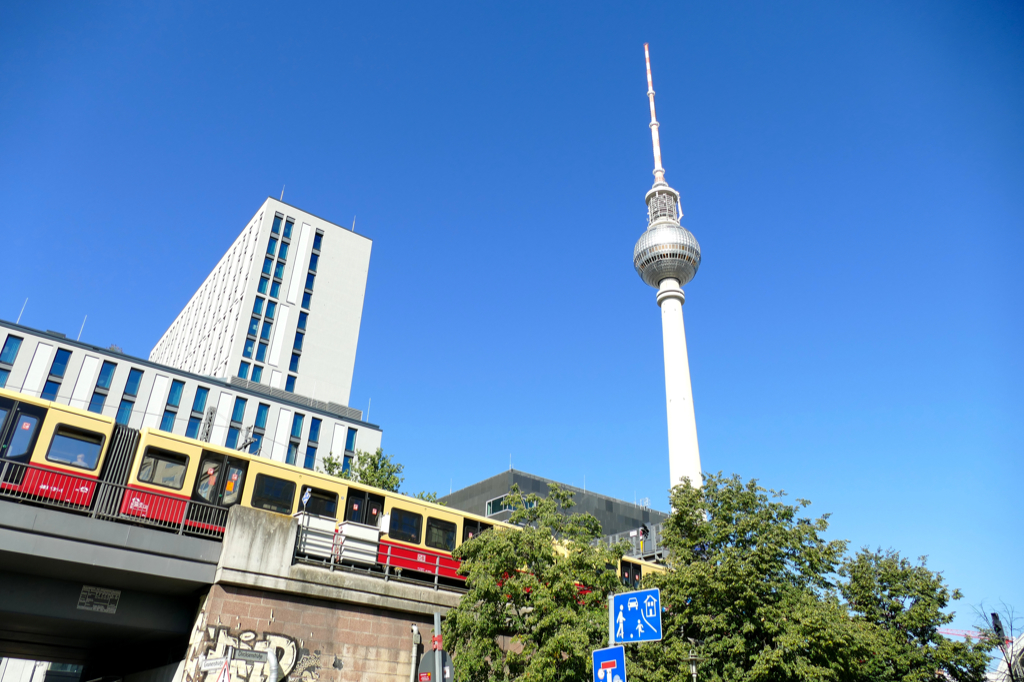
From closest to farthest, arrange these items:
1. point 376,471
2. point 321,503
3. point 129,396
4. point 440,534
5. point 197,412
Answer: point 321,503 < point 440,534 < point 376,471 < point 129,396 < point 197,412

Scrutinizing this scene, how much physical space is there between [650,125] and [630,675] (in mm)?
69478

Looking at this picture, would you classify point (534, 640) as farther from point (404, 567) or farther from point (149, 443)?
point (149, 443)

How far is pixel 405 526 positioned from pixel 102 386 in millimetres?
46119

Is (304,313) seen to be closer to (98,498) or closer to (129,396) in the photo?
(129,396)

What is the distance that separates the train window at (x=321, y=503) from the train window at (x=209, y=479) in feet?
8.16

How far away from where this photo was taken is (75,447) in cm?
1875

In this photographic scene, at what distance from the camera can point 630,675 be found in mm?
19984

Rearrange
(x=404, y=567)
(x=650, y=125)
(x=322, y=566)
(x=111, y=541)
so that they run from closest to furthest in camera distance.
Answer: (x=111, y=541) → (x=322, y=566) → (x=404, y=567) → (x=650, y=125)

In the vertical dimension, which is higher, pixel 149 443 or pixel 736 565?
pixel 149 443

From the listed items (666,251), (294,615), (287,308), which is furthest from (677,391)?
(294,615)

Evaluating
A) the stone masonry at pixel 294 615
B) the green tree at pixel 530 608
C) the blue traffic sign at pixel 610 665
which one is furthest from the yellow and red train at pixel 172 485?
the blue traffic sign at pixel 610 665

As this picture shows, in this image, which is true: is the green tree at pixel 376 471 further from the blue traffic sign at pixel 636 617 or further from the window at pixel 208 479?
the blue traffic sign at pixel 636 617

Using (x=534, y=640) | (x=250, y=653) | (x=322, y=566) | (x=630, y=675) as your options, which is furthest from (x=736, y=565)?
(x=250, y=653)

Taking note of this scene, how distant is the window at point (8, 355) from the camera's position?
2144 inches
